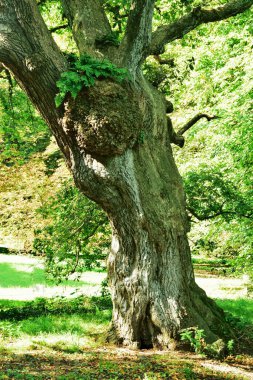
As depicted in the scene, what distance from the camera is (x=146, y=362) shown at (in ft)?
19.3

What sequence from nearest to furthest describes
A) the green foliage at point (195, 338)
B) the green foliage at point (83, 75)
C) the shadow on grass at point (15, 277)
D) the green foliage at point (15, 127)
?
the green foliage at point (83, 75)
the green foliage at point (195, 338)
the green foliage at point (15, 127)
the shadow on grass at point (15, 277)

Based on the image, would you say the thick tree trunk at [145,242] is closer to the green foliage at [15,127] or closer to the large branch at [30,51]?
the large branch at [30,51]

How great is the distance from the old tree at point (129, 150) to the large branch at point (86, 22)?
0.7 inches

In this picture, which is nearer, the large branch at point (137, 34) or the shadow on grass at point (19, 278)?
the large branch at point (137, 34)

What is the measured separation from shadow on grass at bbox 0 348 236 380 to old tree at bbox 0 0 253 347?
2.53ft

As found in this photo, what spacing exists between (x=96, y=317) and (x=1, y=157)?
247 inches

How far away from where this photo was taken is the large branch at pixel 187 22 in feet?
23.2

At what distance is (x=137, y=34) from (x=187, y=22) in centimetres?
117

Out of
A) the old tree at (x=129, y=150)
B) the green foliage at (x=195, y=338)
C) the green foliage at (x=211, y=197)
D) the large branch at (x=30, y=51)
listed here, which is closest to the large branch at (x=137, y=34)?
the old tree at (x=129, y=150)

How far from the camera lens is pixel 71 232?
924 centimetres

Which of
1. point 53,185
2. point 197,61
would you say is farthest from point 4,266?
point 197,61

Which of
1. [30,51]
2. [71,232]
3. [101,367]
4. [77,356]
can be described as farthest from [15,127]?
[101,367]

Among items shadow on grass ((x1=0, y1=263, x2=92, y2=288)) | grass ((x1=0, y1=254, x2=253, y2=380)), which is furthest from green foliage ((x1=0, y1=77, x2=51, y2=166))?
shadow on grass ((x1=0, y1=263, x2=92, y2=288))

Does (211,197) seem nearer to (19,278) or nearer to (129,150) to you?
(129,150)
